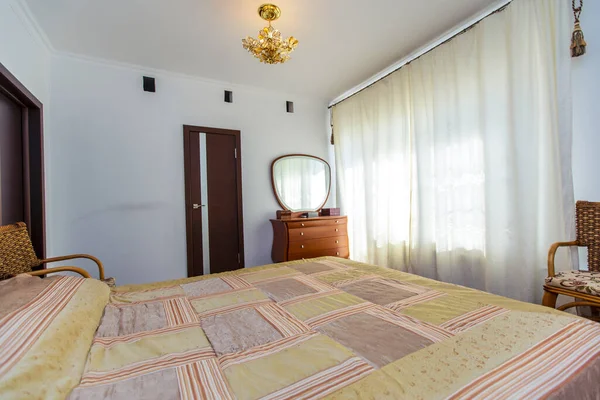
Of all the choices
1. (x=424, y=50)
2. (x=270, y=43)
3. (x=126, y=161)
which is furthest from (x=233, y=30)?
(x=424, y=50)

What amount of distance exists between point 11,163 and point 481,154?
3862 millimetres

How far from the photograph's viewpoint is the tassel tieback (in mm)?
1766

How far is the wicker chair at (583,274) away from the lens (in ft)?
5.02

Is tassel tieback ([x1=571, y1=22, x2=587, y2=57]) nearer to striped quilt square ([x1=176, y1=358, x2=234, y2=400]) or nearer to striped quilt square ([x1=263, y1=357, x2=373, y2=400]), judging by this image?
striped quilt square ([x1=263, y1=357, x2=373, y2=400])

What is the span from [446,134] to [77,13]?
3.35 metres

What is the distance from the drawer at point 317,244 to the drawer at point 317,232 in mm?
51

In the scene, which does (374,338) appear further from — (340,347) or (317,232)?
(317,232)

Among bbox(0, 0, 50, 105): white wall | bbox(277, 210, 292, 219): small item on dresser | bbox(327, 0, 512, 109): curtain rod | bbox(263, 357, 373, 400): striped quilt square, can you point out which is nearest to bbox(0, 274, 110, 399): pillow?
bbox(263, 357, 373, 400): striped quilt square

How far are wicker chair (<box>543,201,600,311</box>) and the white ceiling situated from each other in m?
1.82

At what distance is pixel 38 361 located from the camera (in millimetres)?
644

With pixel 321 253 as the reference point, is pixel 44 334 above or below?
above

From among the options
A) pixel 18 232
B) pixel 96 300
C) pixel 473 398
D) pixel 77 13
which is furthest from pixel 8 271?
pixel 473 398

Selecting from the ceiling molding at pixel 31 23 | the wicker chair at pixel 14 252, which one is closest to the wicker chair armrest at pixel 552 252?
the wicker chair at pixel 14 252

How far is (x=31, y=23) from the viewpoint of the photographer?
221 centimetres
